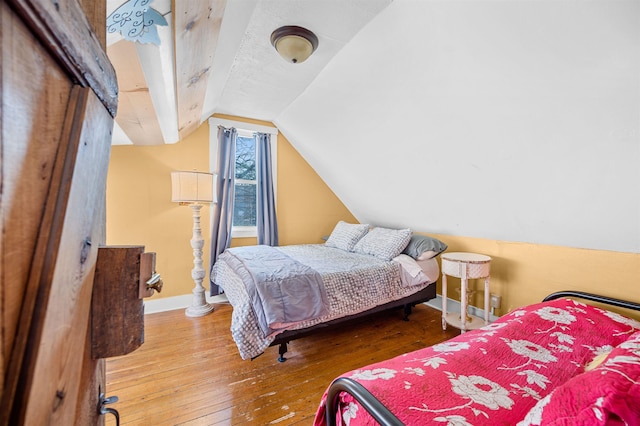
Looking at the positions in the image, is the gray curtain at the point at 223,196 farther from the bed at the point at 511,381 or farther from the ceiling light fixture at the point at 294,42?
the bed at the point at 511,381

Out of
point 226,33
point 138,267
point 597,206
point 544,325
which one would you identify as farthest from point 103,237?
point 597,206

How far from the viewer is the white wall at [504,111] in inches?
50.1

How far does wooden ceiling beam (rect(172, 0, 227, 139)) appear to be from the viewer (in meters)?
1.17

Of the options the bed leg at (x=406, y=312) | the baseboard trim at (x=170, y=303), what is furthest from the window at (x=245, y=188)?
the bed leg at (x=406, y=312)

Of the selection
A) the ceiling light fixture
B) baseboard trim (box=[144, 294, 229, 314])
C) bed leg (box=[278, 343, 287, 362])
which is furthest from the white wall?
baseboard trim (box=[144, 294, 229, 314])

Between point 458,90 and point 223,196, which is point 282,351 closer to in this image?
point 223,196

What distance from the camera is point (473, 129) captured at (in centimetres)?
195

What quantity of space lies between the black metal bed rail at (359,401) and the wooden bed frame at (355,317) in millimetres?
1074

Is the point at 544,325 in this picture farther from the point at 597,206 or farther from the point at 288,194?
the point at 288,194

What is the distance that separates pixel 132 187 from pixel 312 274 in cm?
228

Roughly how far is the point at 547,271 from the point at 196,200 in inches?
133

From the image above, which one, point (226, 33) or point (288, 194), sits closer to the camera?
point (226, 33)

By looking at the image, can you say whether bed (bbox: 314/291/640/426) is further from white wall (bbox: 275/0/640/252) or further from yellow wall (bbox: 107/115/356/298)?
yellow wall (bbox: 107/115/356/298)

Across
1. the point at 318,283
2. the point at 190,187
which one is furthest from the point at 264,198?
the point at 318,283
